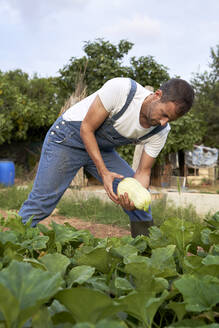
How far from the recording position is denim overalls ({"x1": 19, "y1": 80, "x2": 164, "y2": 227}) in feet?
8.30

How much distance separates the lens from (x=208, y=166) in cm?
1667

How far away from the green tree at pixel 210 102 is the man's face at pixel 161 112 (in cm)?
1707

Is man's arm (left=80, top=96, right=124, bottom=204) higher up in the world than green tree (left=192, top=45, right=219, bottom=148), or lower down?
lower down

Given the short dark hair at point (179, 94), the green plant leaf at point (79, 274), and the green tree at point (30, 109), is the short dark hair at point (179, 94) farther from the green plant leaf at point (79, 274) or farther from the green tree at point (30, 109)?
the green tree at point (30, 109)

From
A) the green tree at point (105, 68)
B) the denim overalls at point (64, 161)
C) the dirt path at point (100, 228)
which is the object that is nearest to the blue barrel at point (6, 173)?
the green tree at point (105, 68)

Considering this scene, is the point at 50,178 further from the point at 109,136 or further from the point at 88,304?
the point at 88,304

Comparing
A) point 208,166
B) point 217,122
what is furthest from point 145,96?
point 217,122

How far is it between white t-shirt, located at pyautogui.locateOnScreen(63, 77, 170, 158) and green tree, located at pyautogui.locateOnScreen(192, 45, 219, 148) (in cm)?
1669

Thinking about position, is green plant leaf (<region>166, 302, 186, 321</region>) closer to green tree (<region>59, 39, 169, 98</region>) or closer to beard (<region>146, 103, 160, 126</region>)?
beard (<region>146, 103, 160, 126</region>)

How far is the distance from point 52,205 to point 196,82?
70.5 ft

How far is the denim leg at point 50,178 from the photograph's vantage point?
8.22 ft

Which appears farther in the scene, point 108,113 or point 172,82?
point 108,113

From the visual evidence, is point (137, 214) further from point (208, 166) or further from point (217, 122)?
point (217, 122)

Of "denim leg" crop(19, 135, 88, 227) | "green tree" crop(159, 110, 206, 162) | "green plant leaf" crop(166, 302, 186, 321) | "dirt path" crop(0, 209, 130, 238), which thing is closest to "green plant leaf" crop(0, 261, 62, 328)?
"green plant leaf" crop(166, 302, 186, 321)
